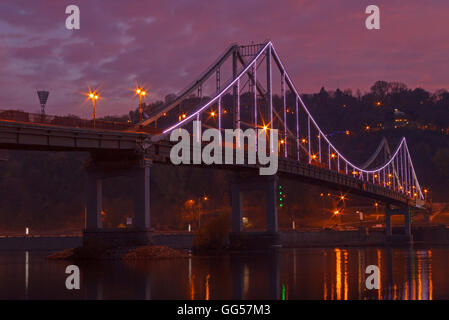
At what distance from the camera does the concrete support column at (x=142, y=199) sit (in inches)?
2343

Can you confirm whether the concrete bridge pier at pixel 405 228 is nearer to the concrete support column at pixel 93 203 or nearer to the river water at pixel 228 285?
the concrete support column at pixel 93 203

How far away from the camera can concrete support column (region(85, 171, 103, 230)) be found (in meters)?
62.7

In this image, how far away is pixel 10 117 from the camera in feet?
172

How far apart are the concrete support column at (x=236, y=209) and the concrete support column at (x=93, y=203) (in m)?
23.6

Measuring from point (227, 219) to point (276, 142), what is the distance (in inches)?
493

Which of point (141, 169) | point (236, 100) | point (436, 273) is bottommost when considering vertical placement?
point (436, 273)

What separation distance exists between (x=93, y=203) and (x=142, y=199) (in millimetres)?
5970

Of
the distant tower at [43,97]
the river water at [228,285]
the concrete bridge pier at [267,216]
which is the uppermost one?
the distant tower at [43,97]

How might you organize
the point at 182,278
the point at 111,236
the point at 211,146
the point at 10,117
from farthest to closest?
the point at 211,146
the point at 111,236
the point at 10,117
the point at 182,278

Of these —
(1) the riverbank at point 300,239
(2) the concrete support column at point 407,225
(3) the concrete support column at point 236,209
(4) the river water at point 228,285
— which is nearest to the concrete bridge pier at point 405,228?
(2) the concrete support column at point 407,225

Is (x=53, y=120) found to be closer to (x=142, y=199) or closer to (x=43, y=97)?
(x=43, y=97)
